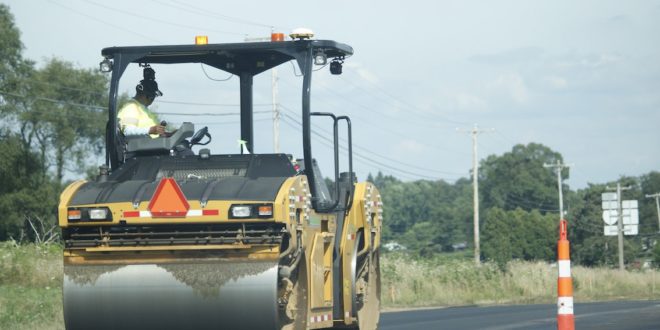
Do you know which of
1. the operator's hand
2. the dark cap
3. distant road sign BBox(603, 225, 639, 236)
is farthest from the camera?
distant road sign BBox(603, 225, 639, 236)

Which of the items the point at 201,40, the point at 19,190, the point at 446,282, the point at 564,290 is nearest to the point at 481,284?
the point at 446,282

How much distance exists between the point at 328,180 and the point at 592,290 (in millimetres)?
22712

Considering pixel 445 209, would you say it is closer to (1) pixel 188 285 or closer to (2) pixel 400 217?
(2) pixel 400 217

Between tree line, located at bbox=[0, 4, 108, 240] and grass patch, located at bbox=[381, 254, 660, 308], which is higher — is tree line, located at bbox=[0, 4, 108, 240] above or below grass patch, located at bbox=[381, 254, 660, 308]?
above

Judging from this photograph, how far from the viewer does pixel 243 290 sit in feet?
28.1

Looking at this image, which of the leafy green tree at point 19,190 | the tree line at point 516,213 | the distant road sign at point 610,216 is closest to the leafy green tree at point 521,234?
the tree line at point 516,213

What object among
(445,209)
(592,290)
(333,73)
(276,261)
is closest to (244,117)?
(333,73)

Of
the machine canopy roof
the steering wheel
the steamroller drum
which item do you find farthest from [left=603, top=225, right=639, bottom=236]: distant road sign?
the steamroller drum

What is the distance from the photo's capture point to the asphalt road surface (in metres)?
17.1

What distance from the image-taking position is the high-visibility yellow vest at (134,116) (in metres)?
10.3

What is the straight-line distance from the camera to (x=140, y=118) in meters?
10.3

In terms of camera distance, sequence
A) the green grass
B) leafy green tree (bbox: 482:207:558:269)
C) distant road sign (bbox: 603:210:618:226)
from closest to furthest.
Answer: the green grass < distant road sign (bbox: 603:210:618:226) < leafy green tree (bbox: 482:207:558:269)

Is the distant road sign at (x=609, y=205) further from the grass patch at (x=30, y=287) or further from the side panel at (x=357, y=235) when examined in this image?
the side panel at (x=357, y=235)

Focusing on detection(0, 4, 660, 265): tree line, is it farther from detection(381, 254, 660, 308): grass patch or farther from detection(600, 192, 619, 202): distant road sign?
detection(600, 192, 619, 202): distant road sign
